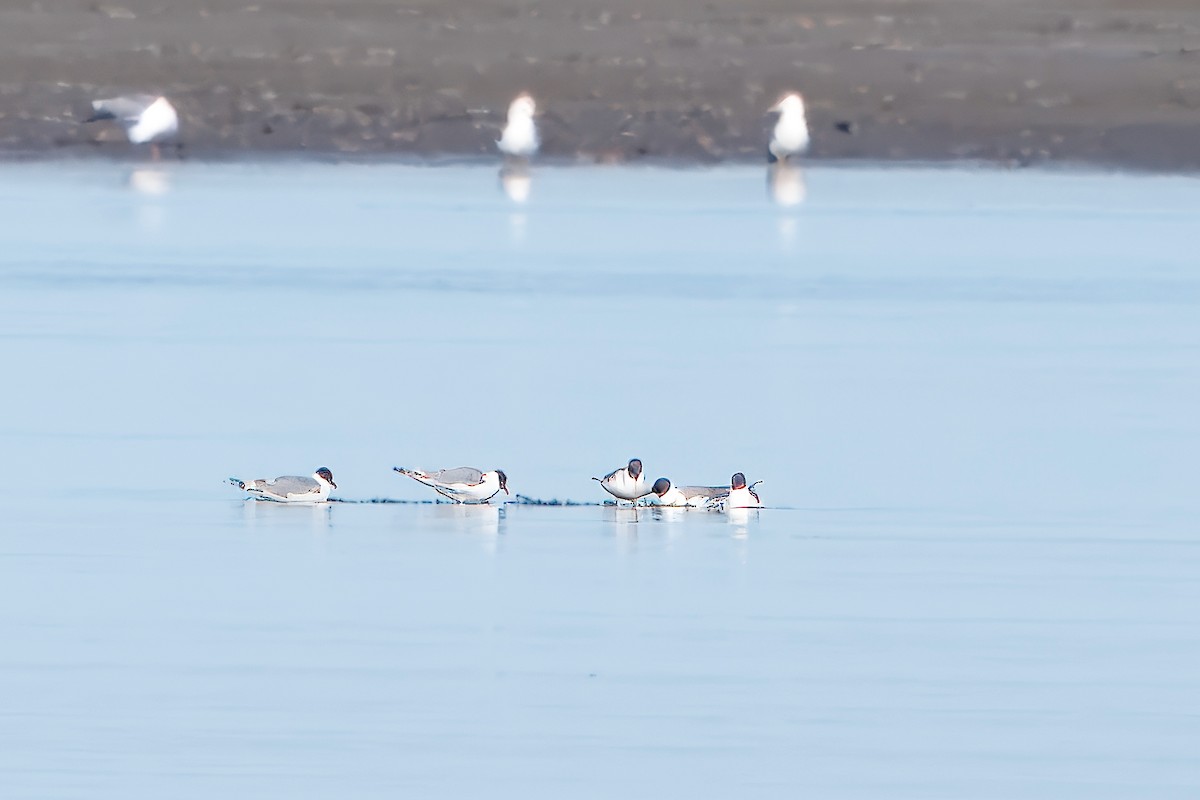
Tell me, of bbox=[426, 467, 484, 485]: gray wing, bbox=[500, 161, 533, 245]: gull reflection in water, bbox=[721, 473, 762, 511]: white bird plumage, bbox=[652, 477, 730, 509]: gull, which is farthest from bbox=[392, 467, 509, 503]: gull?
bbox=[500, 161, 533, 245]: gull reflection in water

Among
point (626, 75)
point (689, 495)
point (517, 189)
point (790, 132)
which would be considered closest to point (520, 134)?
point (517, 189)

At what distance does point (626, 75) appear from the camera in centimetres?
2369

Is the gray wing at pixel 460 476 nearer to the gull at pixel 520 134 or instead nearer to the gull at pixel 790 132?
the gull at pixel 790 132

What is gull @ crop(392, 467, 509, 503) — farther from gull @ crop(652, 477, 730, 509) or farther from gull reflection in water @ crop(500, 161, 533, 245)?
gull reflection in water @ crop(500, 161, 533, 245)

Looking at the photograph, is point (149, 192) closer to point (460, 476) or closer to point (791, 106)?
point (791, 106)

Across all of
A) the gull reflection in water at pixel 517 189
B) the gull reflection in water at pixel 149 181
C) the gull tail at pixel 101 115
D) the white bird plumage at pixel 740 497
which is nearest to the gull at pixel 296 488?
the white bird plumage at pixel 740 497

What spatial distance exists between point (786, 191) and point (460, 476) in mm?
12397

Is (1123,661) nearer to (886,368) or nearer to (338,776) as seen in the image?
(338,776)

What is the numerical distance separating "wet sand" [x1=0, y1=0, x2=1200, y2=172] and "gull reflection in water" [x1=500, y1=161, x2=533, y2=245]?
34 cm

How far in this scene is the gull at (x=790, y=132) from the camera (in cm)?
2172

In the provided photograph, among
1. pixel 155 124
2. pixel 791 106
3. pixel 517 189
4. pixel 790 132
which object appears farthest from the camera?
pixel 155 124

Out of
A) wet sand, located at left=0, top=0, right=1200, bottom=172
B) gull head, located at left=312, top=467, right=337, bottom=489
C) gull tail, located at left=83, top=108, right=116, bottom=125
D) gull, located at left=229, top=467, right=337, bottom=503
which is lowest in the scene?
gull, located at left=229, top=467, right=337, bottom=503

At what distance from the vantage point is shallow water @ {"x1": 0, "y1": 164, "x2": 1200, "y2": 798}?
20.5 ft

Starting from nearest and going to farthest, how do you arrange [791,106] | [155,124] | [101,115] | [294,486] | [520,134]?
[294,486] → [791,106] → [520,134] → [155,124] → [101,115]
